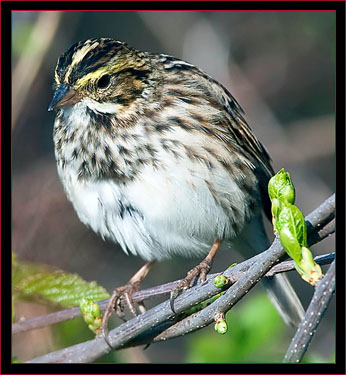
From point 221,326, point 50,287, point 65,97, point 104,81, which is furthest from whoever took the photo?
point 104,81

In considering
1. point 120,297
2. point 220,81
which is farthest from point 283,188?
point 220,81

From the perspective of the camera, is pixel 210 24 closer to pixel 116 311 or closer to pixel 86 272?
pixel 86 272

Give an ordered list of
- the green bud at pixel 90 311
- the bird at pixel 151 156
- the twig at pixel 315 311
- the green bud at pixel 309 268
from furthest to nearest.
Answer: the bird at pixel 151 156, the green bud at pixel 90 311, the green bud at pixel 309 268, the twig at pixel 315 311

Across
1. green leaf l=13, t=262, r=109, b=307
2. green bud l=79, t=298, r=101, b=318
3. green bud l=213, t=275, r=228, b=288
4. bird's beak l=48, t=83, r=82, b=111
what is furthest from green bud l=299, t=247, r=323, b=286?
bird's beak l=48, t=83, r=82, b=111

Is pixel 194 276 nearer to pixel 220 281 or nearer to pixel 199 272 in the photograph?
pixel 199 272

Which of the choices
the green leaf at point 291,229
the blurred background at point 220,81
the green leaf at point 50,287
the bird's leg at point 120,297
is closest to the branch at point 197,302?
A: the green leaf at point 291,229

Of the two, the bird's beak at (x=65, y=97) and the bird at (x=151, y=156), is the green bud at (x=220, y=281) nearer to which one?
the bird at (x=151, y=156)

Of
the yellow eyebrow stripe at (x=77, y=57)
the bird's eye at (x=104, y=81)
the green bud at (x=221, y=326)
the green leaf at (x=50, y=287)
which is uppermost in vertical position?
the yellow eyebrow stripe at (x=77, y=57)

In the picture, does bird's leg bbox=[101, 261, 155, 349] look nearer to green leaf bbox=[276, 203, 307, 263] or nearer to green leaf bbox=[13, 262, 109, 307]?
green leaf bbox=[13, 262, 109, 307]
